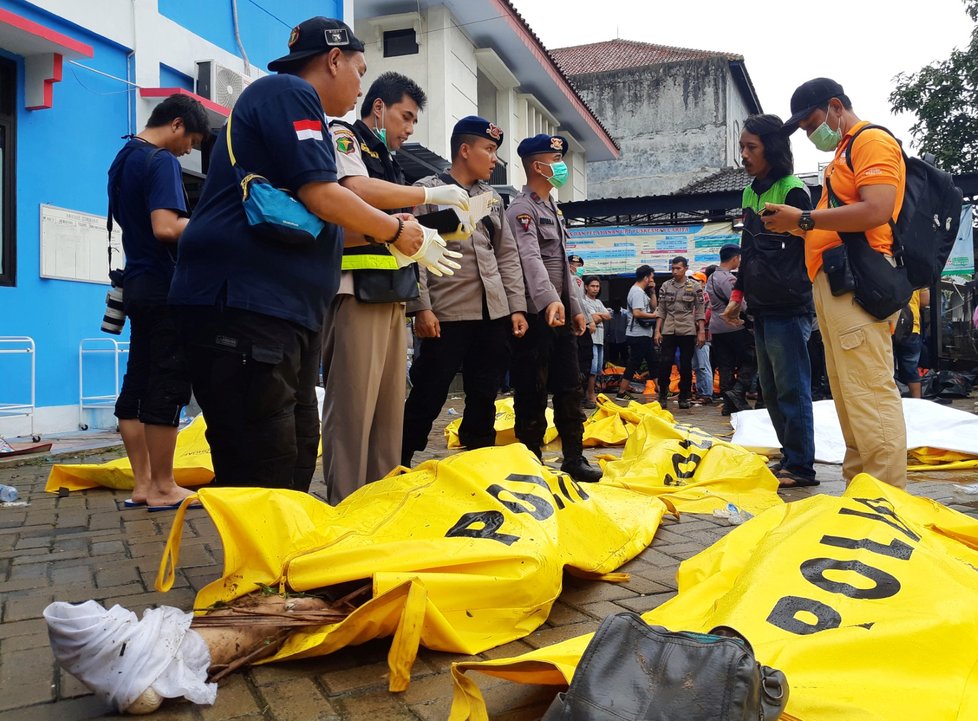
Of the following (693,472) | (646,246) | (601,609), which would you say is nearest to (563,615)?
(601,609)

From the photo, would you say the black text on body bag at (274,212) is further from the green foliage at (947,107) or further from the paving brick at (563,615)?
the green foliage at (947,107)

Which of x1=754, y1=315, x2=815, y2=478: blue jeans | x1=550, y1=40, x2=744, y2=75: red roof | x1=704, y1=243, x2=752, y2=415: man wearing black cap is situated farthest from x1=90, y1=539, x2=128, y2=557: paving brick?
x1=550, y1=40, x2=744, y2=75: red roof

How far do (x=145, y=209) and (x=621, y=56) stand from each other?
3299 centimetres

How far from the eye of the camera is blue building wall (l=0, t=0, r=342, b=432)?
21.4 ft

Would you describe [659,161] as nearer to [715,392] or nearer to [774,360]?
[715,392]

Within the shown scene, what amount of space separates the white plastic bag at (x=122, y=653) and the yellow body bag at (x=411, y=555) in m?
0.28

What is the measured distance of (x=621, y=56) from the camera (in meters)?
33.7

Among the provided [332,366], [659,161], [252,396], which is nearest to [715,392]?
[332,366]

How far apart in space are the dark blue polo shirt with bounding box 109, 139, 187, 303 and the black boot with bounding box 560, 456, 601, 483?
2.37 m

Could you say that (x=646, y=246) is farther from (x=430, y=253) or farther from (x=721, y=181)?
(x=430, y=253)

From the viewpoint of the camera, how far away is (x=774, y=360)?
472cm

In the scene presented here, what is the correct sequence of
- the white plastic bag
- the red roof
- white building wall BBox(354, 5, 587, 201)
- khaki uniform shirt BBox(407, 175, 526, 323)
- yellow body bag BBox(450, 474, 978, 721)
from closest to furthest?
yellow body bag BBox(450, 474, 978, 721) < the white plastic bag < khaki uniform shirt BBox(407, 175, 526, 323) < white building wall BBox(354, 5, 587, 201) < the red roof

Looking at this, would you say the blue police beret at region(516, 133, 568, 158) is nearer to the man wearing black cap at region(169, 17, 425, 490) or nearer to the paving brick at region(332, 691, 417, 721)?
the man wearing black cap at region(169, 17, 425, 490)

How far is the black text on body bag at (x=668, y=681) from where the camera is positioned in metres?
1.29
